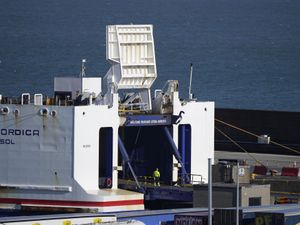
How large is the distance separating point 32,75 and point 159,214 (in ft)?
273

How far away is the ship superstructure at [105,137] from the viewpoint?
4325 cm

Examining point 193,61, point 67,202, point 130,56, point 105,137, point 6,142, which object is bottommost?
point 67,202

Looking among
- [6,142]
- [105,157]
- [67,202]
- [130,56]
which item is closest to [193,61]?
[130,56]

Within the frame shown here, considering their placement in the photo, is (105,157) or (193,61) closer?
(105,157)

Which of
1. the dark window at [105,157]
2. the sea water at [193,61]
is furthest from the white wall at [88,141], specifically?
the sea water at [193,61]

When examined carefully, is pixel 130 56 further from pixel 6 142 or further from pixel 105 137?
pixel 6 142

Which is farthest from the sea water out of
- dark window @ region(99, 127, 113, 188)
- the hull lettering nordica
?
the hull lettering nordica

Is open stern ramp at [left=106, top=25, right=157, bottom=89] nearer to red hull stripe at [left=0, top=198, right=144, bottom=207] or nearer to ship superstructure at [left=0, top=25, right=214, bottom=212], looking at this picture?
ship superstructure at [left=0, top=25, right=214, bottom=212]

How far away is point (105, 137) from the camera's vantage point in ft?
146

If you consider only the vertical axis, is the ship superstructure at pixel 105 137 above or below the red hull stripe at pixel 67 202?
above

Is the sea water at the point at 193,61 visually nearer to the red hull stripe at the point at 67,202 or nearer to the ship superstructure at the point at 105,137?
the ship superstructure at the point at 105,137

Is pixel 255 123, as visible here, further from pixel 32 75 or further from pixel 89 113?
pixel 32 75

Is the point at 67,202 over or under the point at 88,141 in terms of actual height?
under

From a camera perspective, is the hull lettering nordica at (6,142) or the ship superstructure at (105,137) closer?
the ship superstructure at (105,137)
